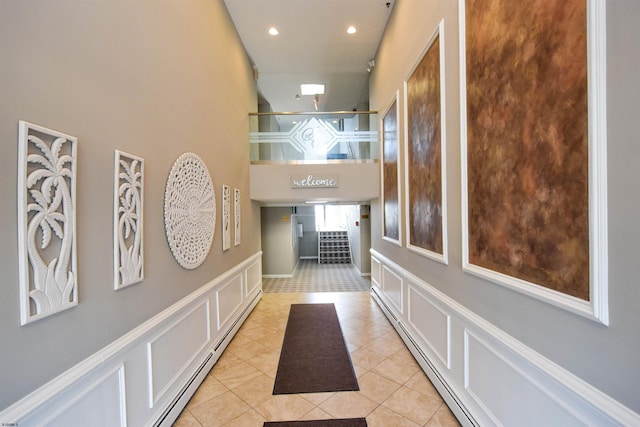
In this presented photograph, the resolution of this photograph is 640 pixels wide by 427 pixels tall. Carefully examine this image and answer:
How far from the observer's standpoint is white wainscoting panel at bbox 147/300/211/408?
2008 millimetres

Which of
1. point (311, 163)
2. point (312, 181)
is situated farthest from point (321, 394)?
point (311, 163)

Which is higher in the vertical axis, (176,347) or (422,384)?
(176,347)

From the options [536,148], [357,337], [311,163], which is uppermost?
[311,163]

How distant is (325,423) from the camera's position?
7.20ft

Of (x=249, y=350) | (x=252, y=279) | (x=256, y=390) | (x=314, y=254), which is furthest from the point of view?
(x=314, y=254)

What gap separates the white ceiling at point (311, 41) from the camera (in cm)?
403

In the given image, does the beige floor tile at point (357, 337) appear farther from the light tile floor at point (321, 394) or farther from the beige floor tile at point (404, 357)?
the beige floor tile at point (404, 357)

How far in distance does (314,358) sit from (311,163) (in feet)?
10.4

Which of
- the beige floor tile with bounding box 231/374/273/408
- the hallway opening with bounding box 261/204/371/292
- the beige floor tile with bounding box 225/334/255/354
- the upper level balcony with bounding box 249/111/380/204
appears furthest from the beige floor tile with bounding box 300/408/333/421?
the hallway opening with bounding box 261/204/371/292

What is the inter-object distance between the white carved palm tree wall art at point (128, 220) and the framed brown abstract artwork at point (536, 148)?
2291 millimetres

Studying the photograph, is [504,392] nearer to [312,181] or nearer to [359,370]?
[359,370]

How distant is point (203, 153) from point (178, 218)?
0.91 meters

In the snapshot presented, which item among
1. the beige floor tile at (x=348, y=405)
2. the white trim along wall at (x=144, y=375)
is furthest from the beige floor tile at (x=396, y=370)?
the white trim along wall at (x=144, y=375)

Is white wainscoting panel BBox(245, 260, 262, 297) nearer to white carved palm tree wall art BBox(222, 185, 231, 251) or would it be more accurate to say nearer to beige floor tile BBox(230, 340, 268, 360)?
beige floor tile BBox(230, 340, 268, 360)
